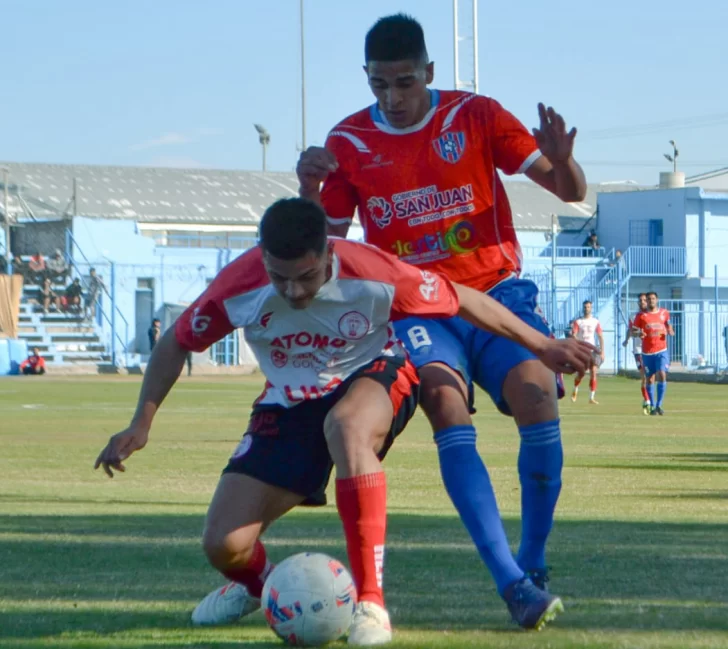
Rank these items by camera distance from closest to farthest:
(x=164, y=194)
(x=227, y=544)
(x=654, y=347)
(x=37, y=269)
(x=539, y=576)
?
(x=227, y=544) < (x=539, y=576) < (x=654, y=347) < (x=37, y=269) < (x=164, y=194)

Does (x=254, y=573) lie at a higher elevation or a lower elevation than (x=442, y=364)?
lower

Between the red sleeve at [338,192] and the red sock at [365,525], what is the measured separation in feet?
4.98

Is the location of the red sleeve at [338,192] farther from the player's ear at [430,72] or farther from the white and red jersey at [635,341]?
the white and red jersey at [635,341]

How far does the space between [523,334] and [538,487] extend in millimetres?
696

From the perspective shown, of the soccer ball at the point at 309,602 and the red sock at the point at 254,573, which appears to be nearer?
the soccer ball at the point at 309,602

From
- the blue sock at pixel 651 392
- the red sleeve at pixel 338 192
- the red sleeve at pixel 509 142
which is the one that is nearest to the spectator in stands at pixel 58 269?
the blue sock at pixel 651 392

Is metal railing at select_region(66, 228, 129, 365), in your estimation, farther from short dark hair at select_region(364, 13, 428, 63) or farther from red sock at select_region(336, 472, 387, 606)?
red sock at select_region(336, 472, 387, 606)

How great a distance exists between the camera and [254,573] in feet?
18.0

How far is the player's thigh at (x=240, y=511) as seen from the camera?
5.29 meters

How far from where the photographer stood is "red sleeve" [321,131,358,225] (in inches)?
241

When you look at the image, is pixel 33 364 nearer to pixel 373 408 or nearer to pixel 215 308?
pixel 215 308

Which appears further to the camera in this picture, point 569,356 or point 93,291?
point 93,291

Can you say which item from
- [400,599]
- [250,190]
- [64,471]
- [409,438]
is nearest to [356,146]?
[400,599]

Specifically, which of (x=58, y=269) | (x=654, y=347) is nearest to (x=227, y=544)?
(x=654, y=347)
